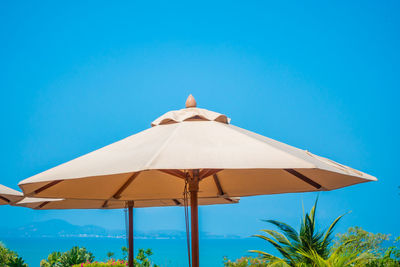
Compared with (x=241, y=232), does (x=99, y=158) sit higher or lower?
lower

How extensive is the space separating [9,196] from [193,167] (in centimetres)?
474

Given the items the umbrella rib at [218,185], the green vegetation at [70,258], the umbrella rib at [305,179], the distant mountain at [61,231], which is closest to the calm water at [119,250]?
the distant mountain at [61,231]

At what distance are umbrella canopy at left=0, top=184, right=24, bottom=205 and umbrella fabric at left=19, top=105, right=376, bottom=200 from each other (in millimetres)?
2299

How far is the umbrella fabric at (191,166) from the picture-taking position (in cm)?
270

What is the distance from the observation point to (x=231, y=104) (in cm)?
12025

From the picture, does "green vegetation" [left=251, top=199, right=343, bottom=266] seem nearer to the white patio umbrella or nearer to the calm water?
the white patio umbrella

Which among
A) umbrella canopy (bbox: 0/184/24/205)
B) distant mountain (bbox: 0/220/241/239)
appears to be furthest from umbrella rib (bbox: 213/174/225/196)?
distant mountain (bbox: 0/220/241/239)

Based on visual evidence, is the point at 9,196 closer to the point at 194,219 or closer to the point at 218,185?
the point at 218,185

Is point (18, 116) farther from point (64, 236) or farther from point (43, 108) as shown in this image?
point (64, 236)

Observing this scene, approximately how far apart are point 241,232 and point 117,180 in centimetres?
14478

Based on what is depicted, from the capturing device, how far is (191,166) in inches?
102

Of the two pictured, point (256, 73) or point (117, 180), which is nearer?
point (117, 180)

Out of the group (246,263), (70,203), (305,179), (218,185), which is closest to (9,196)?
(70,203)

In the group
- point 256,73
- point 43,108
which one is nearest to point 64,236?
point 43,108
